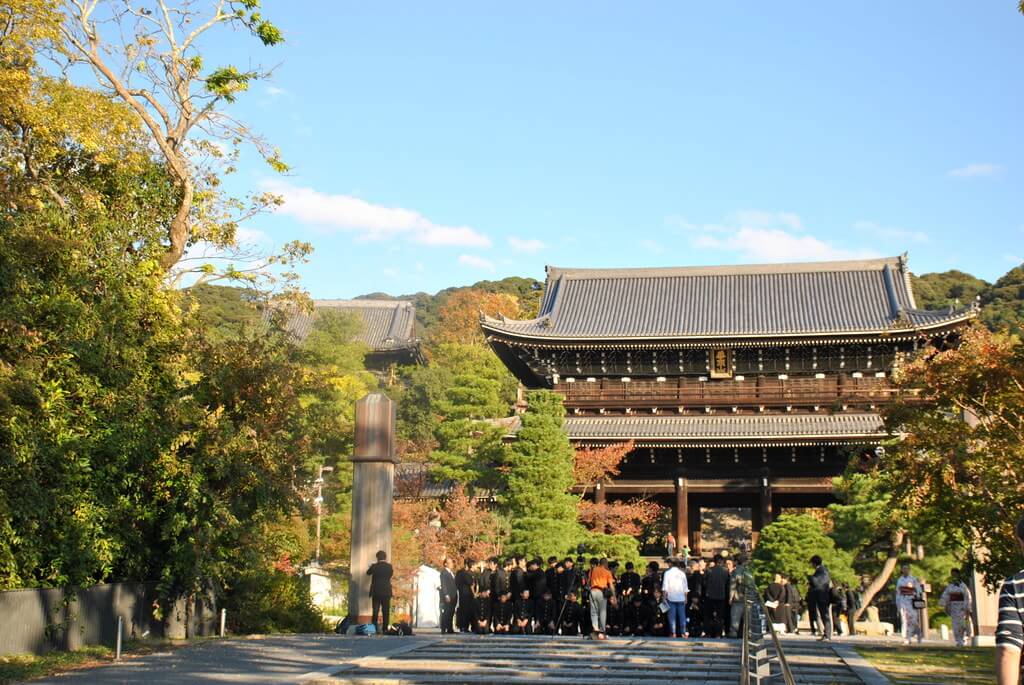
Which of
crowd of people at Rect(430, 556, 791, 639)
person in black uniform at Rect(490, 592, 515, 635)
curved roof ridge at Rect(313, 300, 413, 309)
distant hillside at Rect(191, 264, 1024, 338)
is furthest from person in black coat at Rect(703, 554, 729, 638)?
curved roof ridge at Rect(313, 300, 413, 309)

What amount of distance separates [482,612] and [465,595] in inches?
16.4

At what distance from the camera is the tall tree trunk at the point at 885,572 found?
28.7 m

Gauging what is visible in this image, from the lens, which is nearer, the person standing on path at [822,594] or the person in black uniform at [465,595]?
the person standing on path at [822,594]

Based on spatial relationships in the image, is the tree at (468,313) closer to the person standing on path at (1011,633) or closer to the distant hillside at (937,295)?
the distant hillside at (937,295)

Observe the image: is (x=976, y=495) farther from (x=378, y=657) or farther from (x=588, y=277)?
(x=588, y=277)

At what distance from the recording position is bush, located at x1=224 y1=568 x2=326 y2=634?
18547mm

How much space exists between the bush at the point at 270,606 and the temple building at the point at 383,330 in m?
39.6

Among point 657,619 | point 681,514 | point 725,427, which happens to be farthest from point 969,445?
point 681,514

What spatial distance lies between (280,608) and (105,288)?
22.0 feet

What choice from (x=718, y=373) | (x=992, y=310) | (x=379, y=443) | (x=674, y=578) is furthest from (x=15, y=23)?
(x=992, y=310)

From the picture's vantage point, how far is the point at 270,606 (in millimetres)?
19375

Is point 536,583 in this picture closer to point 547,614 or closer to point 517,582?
point 517,582

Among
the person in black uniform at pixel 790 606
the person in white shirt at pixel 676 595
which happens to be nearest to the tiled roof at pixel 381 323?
the person in black uniform at pixel 790 606

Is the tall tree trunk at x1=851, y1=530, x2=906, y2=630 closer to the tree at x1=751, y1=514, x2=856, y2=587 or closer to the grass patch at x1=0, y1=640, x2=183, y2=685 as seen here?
the tree at x1=751, y1=514, x2=856, y2=587
